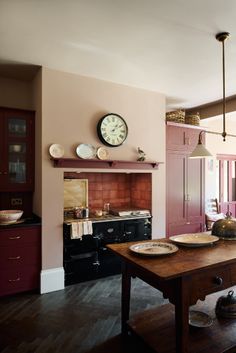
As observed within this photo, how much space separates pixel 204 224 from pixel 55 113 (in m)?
3.27

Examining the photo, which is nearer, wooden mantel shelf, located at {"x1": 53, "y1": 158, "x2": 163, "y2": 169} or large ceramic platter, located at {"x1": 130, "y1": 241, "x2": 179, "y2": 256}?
large ceramic platter, located at {"x1": 130, "y1": 241, "x2": 179, "y2": 256}

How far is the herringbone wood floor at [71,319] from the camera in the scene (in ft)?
7.22

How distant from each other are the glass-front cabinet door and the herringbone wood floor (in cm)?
142

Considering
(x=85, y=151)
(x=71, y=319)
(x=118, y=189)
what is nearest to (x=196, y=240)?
(x=71, y=319)

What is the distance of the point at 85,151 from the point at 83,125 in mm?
360

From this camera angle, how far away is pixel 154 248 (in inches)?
82.0

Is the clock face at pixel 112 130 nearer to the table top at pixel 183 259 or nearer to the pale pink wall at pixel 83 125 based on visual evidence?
the pale pink wall at pixel 83 125

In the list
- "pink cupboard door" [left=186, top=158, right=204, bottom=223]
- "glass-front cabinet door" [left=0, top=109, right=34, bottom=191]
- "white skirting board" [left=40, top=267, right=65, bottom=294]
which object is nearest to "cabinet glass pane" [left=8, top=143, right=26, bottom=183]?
"glass-front cabinet door" [left=0, top=109, right=34, bottom=191]

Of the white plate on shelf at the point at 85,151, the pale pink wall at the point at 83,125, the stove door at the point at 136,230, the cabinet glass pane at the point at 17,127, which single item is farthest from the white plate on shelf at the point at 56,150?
the stove door at the point at 136,230

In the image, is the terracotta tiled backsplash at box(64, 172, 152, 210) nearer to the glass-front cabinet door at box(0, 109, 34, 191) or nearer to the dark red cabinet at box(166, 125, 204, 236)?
the dark red cabinet at box(166, 125, 204, 236)

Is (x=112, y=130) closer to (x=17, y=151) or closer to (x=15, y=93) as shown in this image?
(x=17, y=151)

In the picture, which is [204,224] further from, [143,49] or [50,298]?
[143,49]

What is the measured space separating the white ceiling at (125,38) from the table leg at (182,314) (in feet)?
6.93

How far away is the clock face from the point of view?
11.9 feet
